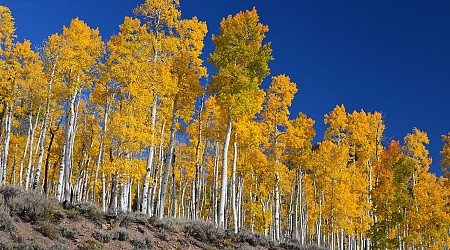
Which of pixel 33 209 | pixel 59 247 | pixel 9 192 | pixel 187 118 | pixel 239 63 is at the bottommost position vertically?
pixel 59 247

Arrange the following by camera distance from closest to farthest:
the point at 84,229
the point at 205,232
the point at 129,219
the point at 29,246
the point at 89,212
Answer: the point at 29,246 < the point at 84,229 < the point at 89,212 < the point at 129,219 < the point at 205,232

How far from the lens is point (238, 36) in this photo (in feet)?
76.0

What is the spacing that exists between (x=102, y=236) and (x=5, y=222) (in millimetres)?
3419

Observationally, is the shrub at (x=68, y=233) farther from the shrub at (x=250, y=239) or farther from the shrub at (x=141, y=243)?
the shrub at (x=250, y=239)

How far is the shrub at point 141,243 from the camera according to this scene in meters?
15.9

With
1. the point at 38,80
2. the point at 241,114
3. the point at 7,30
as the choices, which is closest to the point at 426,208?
the point at 241,114

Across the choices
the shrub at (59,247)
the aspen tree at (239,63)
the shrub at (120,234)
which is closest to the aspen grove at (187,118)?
the aspen tree at (239,63)

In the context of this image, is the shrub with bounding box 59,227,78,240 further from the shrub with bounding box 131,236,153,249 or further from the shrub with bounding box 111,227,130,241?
the shrub with bounding box 131,236,153,249

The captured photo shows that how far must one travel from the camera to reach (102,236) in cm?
1539

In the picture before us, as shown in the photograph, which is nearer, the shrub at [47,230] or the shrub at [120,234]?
the shrub at [47,230]

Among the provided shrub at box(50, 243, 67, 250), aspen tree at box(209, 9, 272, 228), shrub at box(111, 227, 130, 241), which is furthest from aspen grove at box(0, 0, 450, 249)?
shrub at box(50, 243, 67, 250)

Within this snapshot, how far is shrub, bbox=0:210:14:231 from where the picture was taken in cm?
1329

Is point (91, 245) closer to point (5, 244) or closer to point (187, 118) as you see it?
point (5, 244)

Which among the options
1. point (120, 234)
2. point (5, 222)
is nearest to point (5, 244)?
point (5, 222)
